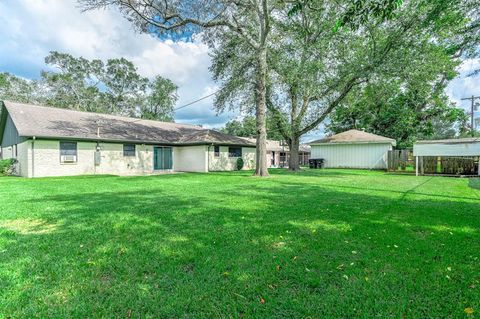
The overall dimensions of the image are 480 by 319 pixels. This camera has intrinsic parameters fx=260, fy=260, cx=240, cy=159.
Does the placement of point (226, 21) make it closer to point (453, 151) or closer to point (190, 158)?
point (190, 158)

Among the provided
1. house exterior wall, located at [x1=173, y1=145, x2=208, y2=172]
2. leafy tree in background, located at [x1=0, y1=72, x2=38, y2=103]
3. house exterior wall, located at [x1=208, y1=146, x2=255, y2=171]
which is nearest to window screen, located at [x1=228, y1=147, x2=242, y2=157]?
house exterior wall, located at [x1=208, y1=146, x2=255, y2=171]

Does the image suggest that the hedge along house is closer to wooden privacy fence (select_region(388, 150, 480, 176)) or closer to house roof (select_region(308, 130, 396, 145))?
house roof (select_region(308, 130, 396, 145))

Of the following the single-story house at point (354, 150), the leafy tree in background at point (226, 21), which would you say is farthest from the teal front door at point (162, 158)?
the single-story house at point (354, 150)

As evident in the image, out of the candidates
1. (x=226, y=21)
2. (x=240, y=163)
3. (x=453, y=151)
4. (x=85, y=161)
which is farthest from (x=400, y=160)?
(x=85, y=161)

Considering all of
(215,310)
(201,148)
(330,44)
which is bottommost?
(215,310)

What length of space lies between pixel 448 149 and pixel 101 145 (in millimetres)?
20641

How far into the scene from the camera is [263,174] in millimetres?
14297

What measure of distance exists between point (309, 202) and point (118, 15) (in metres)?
14.4

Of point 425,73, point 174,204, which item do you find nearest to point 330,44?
point 425,73

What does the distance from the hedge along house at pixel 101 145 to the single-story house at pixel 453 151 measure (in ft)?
40.7

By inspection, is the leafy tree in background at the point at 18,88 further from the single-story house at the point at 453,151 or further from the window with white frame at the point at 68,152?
the single-story house at the point at 453,151

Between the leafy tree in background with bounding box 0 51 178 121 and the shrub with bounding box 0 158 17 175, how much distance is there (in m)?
20.4

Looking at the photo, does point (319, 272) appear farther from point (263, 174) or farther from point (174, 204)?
point (263, 174)

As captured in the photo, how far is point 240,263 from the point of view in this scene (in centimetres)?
298
